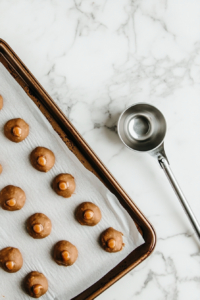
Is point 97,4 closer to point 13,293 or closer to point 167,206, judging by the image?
point 167,206

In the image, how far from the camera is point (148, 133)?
113cm

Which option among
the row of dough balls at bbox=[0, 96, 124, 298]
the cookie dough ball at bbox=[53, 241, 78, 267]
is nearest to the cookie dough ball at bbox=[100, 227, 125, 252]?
the row of dough balls at bbox=[0, 96, 124, 298]

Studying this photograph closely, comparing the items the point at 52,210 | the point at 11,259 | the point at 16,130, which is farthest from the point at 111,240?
the point at 16,130

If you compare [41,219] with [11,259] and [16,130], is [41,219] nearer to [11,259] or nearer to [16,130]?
[11,259]

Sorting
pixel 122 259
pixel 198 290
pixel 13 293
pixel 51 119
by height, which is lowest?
pixel 198 290

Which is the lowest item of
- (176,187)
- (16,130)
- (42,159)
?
(176,187)

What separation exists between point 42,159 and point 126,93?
45 centimetres

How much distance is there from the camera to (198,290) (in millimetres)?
1138

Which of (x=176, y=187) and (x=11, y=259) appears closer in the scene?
(x=11, y=259)

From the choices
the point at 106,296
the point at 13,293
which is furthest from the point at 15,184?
the point at 106,296

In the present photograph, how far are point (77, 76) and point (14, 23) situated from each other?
1.10 feet

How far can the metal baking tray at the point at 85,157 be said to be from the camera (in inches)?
38.9

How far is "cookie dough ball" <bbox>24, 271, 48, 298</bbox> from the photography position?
97 cm

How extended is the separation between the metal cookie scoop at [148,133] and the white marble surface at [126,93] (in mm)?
44
